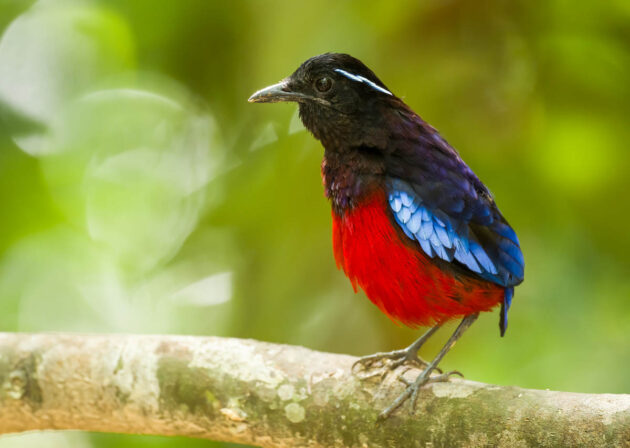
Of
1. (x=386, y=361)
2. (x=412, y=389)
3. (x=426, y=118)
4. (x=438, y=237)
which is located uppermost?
(x=426, y=118)

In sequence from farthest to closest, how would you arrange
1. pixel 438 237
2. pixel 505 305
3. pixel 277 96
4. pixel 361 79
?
pixel 277 96 < pixel 361 79 < pixel 505 305 < pixel 438 237

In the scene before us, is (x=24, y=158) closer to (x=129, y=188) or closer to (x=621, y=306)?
(x=129, y=188)

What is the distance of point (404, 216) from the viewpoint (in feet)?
8.71

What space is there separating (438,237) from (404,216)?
0.47ft

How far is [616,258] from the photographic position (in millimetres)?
3994

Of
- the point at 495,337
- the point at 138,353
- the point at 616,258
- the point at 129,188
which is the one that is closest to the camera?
the point at 138,353

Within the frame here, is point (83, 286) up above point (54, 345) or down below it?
above

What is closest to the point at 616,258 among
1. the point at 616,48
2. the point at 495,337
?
the point at 495,337

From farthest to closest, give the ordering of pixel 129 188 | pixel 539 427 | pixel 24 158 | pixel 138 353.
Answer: pixel 129 188 < pixel 24 158 < pixel 138 353 < pixel 539 427

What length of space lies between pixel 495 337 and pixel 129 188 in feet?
10.2

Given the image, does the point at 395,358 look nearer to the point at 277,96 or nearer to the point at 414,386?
the point at 414,386

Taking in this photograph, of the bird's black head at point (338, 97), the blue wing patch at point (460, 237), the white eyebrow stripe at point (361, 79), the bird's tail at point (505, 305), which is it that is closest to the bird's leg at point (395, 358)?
the bird's tail at point (505, 305)

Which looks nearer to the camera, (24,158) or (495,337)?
(495,337)

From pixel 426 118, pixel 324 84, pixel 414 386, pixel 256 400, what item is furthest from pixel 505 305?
pixel 426 118
